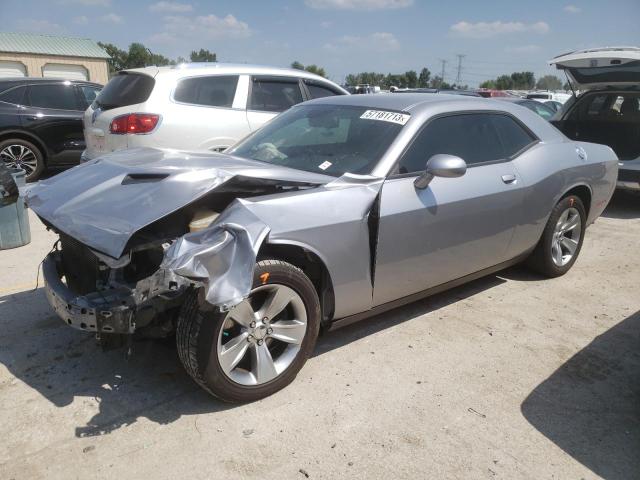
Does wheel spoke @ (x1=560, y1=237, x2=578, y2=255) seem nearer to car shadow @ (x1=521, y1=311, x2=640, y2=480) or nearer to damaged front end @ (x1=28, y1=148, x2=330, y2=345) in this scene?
car shadow @ (x1=521, y1=311, x2=640, y2=480)

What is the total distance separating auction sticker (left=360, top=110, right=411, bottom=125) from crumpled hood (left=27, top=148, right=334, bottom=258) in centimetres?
71

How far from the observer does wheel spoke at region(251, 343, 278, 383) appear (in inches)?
108

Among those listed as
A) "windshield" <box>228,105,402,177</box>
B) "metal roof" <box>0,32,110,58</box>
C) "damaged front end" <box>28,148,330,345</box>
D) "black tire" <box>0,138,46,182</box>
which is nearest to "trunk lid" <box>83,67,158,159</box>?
"windshield" <box>228,105,402,177</box>

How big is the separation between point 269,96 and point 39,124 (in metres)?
4.19

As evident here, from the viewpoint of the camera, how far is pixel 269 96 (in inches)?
266

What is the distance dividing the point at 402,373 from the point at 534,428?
→ 787 millimetres

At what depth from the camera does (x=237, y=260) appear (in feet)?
7.70

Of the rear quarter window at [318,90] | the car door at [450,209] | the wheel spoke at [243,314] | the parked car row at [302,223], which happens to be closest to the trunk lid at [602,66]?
the parked car row at [302,223]

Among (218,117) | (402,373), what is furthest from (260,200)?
(218,117)

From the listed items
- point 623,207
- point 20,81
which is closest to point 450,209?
point 623,207

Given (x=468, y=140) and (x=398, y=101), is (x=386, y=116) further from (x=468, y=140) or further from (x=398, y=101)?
(x=468, y=140)

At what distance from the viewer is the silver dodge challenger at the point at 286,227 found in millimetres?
2475

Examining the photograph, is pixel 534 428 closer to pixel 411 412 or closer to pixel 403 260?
pixel 411 412

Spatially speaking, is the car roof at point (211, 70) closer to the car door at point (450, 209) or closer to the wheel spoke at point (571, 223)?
the car door at point (450, 209)
